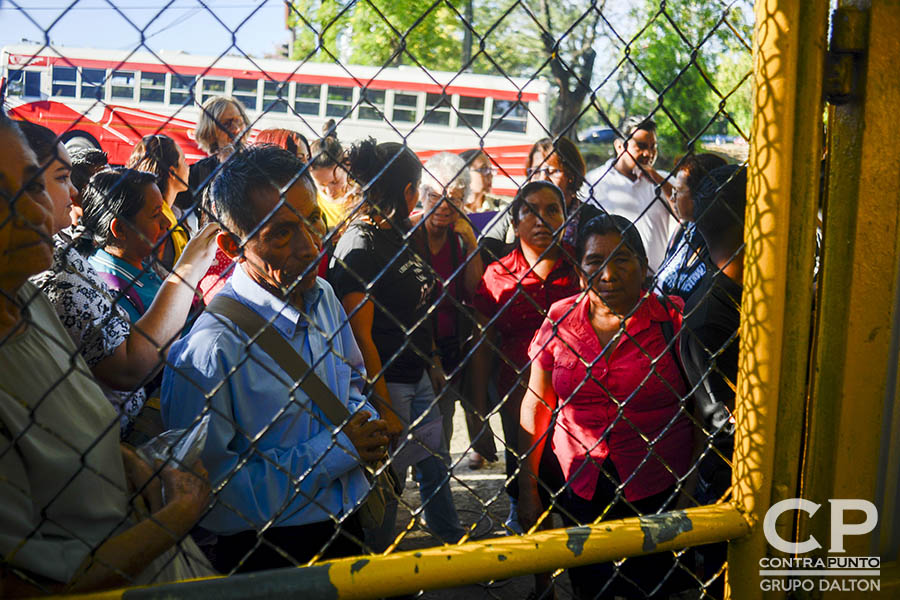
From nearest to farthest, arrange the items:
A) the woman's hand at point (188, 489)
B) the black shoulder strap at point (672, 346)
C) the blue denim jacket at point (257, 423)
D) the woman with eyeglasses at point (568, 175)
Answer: the woman's hand at point (188, 489) → the blue denim jacket at point (257, 423) → the black shoulder strap at point (672, 346) → the woman with eyeglasses at point (568, 175)

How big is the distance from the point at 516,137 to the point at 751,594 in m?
16.3

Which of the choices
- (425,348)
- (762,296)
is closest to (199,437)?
(762,296)

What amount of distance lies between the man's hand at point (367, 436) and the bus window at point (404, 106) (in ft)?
49.5

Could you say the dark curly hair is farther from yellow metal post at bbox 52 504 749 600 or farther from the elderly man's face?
yellow metal post at bbox 52 504 749 600

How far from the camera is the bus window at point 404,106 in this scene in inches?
647

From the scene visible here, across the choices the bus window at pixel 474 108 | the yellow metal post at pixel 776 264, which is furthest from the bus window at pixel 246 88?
the yellow metal post at pixel 776 264

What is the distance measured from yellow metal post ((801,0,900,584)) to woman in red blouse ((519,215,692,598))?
84 cm

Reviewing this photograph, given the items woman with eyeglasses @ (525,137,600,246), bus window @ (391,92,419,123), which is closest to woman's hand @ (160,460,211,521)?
woman with eyeglasses @ (525,137,600,246)

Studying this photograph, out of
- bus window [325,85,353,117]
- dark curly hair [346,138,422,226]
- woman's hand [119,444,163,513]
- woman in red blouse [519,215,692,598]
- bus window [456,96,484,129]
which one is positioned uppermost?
dark curly hair [346,138,422,226]

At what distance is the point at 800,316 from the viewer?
1517mm

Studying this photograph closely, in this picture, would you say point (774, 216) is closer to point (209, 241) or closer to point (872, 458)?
point (872, 458)

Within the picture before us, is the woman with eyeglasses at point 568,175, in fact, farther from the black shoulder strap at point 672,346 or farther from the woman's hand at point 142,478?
the woman's hand at point 142,478

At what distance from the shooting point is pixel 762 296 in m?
1.49

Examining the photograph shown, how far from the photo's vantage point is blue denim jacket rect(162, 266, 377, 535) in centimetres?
181
